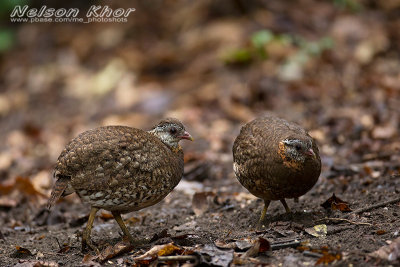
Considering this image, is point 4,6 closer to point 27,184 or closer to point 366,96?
point 27,184

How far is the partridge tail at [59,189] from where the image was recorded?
494 centimetres

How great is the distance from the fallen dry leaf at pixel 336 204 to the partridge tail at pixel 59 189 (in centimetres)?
259

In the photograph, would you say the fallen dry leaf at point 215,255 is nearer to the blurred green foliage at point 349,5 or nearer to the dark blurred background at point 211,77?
the dark blurred background at point 211,77

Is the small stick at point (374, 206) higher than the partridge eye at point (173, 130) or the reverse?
the reverse

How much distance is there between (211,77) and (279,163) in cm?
642

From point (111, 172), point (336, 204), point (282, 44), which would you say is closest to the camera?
point (111, 172)

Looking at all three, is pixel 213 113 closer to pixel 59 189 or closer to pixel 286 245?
pixel 59 189

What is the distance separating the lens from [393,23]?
12102 millimetres

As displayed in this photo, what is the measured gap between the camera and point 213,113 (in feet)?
33.3

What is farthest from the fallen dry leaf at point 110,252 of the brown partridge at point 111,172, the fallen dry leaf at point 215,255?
the fallen dry leaf at point 215,255

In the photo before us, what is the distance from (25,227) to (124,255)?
6.84 ft

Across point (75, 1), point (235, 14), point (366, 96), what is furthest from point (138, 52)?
point (366, 96)

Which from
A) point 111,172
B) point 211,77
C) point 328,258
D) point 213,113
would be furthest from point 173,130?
point 211,77

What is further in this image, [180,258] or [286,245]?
[286,245]
